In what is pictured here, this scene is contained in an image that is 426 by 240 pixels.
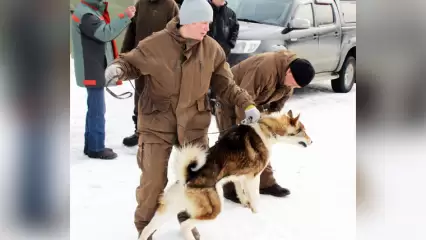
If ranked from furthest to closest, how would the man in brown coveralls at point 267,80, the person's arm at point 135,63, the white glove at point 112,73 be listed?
the man in brown coveralls at point 267,80, the person's arm at point 135,63, the white glove at point 112,73

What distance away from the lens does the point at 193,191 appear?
2875 millimetres

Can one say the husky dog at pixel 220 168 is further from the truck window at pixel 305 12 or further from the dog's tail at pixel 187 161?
the truck window at pixel 305 12

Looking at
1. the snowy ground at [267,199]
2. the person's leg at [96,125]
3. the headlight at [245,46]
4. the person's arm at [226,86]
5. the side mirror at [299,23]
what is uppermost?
the side mirror at [299,23]

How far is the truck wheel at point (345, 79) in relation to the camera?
→ 30.8 ft

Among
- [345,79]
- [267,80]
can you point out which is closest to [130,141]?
[267,80]

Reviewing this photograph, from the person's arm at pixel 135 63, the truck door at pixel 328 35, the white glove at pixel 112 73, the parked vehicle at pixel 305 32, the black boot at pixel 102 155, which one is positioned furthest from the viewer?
the truck door at pixel 328 35

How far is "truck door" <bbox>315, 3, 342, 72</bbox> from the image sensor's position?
341 inches

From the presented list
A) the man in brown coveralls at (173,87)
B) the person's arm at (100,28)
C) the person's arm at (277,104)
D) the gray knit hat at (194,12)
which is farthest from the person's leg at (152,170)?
the person's arm at (100,28)

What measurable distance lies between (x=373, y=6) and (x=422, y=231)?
78 cm

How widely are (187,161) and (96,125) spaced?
240cm

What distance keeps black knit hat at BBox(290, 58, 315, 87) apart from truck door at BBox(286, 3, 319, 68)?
173 inches

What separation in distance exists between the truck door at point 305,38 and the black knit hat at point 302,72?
4.40 meters

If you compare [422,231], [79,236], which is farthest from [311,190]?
[422,231]

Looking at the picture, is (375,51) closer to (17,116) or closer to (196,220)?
(17,116)
